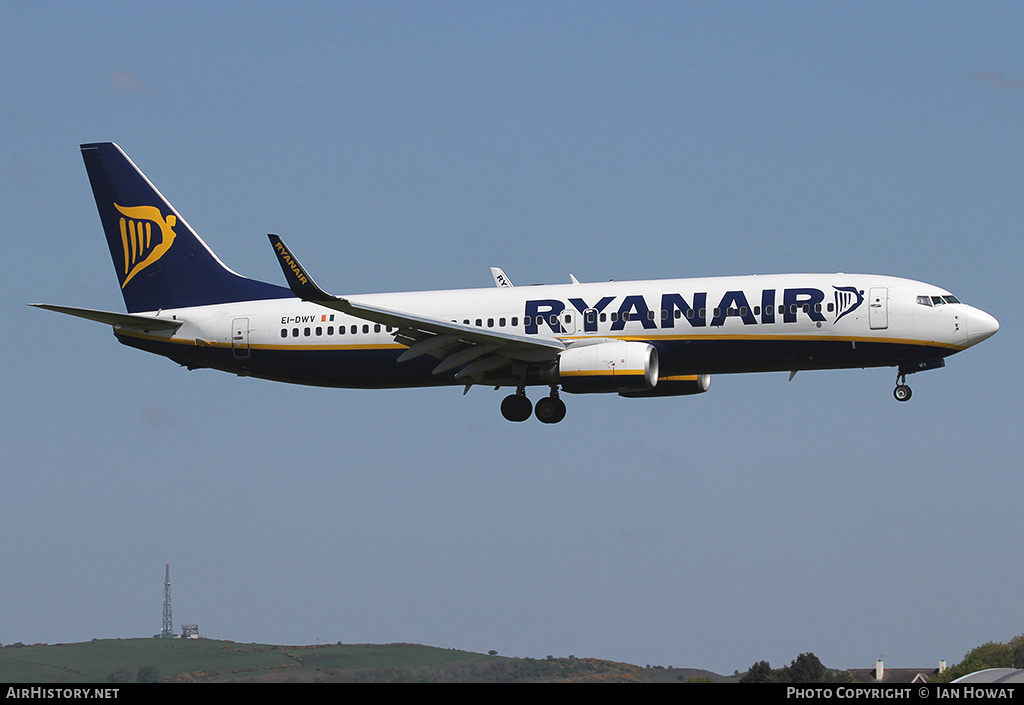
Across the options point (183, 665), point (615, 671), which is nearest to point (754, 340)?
point (615, 671)

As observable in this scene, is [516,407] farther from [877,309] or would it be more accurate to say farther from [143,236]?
[143,236]

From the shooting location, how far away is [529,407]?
4834cm

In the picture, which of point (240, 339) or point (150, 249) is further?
point (150, 249)

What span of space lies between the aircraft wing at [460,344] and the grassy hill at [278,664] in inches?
1348

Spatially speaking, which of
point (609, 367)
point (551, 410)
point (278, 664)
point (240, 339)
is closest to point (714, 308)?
point (609, 367)

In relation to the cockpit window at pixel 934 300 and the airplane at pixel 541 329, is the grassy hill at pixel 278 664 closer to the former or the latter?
the airplane at pixel 541 329

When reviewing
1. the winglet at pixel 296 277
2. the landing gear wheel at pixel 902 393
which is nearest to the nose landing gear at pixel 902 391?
the landing gear wheel at pixel 902 393

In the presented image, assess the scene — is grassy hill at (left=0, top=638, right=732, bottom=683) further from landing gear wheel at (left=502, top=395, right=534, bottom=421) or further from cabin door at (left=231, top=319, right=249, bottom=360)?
landing gear wheel at (left=502, top=395, right=534, bottom=421)

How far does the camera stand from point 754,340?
44.9 m

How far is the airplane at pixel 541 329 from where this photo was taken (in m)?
44.6

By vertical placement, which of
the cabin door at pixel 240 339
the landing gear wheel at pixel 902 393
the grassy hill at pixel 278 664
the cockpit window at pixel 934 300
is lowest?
the grassy hill at pixel 278 664

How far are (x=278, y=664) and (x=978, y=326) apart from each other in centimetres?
6528

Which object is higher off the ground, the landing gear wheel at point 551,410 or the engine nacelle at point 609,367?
the engine nacelle at point 609,367

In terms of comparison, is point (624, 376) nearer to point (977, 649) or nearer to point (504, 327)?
point (504, 327)
